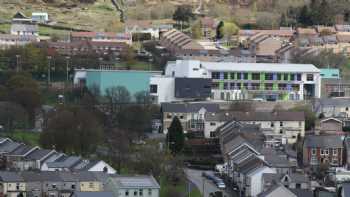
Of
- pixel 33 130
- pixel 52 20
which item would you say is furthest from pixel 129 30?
pixel 33 130

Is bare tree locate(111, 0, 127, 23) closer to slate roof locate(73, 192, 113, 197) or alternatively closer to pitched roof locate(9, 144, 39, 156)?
pitched roof locate(9, 144, 39, 156)

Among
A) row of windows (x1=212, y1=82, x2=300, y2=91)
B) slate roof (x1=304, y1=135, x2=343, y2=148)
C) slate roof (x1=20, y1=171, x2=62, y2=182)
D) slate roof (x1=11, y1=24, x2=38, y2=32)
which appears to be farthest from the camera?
slate roof (x1=11, y1=24, x2=38, y2=32)

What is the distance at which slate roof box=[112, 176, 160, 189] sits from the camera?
27.0 metres

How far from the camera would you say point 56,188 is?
90.1 feet

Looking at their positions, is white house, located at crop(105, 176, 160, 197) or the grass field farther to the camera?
the grass field

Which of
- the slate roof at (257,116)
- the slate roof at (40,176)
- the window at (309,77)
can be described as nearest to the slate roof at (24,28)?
the window at (309,77)

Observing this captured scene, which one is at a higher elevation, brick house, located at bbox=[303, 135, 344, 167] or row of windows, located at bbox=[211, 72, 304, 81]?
row of windows, located at bbox=[211, 72, 304, 81]

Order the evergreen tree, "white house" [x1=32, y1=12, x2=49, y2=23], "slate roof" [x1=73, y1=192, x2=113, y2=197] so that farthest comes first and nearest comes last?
1. "white house" [x1=32, y1=12, x2=49, y2=23]
2. the evergreen tree
3. "slate roof" [x1=73, y1=192, x2=113, y2=197]

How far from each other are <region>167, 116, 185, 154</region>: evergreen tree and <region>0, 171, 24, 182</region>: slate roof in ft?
16.4

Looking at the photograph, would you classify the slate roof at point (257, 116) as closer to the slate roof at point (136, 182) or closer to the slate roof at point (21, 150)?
the slate roof at point (21, 150)

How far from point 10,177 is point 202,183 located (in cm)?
377

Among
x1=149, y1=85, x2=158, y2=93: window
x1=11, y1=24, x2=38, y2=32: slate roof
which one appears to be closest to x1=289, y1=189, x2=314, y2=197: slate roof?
x1=149, y1=85, x2=158, y2=93: window

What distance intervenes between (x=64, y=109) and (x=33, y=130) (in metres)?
1.51

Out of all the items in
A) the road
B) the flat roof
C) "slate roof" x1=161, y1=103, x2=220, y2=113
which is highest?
the flat roof
